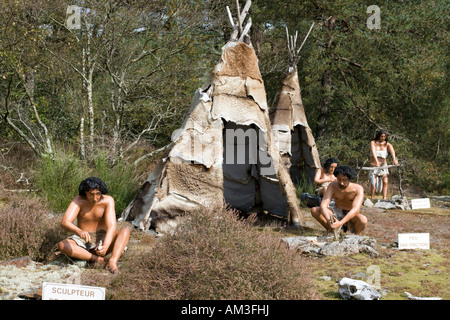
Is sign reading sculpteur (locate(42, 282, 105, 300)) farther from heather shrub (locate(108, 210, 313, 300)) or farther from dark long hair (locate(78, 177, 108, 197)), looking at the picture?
dark long hair (locate(78, 177, 108, 197))

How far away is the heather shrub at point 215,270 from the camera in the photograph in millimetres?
3391

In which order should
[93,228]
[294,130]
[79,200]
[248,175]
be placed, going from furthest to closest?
[294,130]
[248,175]
[93,228]
[79,200]

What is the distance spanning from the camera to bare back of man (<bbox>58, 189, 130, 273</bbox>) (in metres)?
4.50

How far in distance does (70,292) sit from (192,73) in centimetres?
859

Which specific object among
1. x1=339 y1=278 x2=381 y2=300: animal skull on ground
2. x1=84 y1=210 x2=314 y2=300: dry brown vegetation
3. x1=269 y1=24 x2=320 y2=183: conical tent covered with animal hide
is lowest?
x1=339 y1=278 x2=381 y2=300: animal skull on ground

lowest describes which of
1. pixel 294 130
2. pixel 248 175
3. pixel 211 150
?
pixel 248 175

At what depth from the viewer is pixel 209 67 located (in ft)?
40.9

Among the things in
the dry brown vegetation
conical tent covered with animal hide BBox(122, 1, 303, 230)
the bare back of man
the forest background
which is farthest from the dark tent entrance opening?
the dry brown vegetation

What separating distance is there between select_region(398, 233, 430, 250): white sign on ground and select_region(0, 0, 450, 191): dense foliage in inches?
216

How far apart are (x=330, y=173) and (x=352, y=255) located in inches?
90.6

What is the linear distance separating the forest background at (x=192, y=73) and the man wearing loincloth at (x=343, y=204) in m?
4.02

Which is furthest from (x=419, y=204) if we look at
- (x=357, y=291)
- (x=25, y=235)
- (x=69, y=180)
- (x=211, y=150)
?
(x=25, y=235)

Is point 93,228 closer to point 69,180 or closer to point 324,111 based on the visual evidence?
point 69,180
